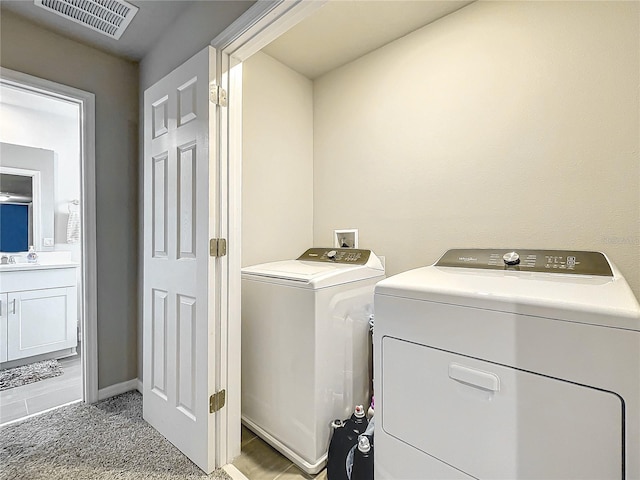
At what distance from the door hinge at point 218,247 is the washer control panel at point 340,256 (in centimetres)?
71

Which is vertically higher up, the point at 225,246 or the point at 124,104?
the point at 124,104

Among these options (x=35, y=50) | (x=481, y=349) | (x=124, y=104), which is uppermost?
(x=35, y=50)

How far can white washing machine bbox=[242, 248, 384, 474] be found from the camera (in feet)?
4.92

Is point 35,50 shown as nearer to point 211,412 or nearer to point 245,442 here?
point 211,412

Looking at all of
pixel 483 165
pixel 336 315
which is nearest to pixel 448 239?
pixel 483 165

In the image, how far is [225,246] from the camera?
1.54 metres

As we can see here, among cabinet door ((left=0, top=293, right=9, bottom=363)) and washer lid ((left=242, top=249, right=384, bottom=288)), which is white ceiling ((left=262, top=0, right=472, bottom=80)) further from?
cabinet door ((left=0, top=293, right=9, bottom=363))

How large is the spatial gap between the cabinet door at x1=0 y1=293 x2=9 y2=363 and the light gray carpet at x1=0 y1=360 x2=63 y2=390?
0.47 feet

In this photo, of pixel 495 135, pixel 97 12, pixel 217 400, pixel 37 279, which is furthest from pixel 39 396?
pixel 495 135

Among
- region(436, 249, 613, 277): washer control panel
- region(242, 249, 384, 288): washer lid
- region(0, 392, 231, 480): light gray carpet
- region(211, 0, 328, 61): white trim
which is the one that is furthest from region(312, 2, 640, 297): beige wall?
region(0, 392, 231, 480): light gray carpet

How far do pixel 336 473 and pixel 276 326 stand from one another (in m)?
0.69

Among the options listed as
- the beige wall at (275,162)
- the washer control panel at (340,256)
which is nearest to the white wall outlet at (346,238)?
the washer control panel at (340,256)

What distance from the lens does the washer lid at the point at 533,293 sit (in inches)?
28.6

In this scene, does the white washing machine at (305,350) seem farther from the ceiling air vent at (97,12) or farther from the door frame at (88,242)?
the ceiling air vent at (97,12)
